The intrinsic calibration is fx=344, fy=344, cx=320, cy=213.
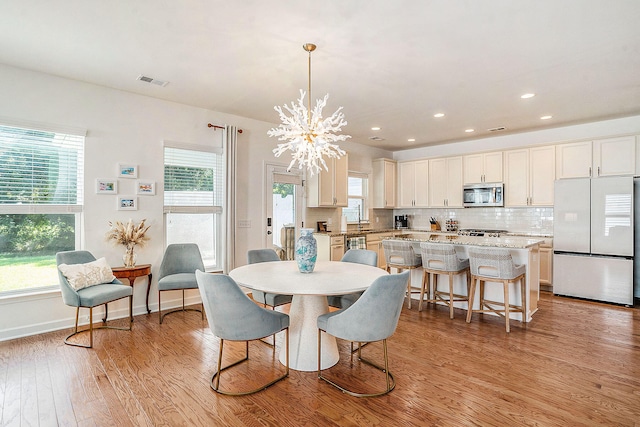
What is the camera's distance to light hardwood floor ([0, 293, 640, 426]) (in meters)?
2.13

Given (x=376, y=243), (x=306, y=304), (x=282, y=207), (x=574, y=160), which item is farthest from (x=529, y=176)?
(x=306, y=304)

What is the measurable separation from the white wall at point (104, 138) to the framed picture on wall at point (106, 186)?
0.17 feet

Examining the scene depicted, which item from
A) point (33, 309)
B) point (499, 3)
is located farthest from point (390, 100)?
point (33, 309)

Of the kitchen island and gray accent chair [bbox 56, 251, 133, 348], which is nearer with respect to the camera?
gray accent chair [bbox 56, 251, 133, 348]

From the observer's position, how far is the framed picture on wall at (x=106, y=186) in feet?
12.8

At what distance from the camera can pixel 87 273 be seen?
11.2ft

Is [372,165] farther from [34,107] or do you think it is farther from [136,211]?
[34,107]

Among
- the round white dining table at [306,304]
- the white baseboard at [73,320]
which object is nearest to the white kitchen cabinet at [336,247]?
the white baseboard at [73,320]

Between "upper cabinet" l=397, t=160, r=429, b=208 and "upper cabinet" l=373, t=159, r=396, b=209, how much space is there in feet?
0.76

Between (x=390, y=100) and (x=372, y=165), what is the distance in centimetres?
299

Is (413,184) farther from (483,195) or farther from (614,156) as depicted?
(614,156)

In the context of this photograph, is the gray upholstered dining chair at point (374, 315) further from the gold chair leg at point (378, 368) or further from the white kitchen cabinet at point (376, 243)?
the white kitchen cabinet at point (376, 243)

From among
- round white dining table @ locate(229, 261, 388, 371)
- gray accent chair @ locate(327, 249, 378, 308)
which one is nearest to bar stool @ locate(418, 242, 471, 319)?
gray accent chair @ locate(327, 249, 378, 308)

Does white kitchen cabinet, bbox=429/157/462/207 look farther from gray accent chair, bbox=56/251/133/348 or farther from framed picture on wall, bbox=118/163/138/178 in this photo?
gray accent chair, bbox=56/251/133/348
